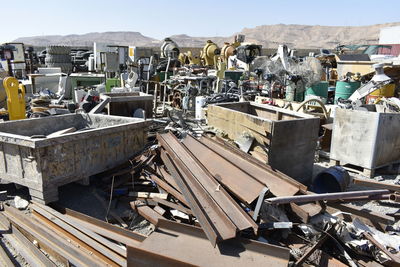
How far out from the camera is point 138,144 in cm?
557

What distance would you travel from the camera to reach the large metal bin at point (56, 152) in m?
4.11

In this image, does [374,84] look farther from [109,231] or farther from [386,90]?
[109,231]

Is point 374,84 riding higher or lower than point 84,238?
higher

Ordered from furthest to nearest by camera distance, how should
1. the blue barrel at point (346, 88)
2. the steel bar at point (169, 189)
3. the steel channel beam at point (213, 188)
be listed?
the blue barrel at point (346, 88) < the steel bar at point (169, 189) < the steel channel beam at point (213, 188)

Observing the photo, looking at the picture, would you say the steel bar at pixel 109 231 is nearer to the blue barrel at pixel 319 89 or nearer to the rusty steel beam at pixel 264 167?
the rusty steel beam at pixel 264 167

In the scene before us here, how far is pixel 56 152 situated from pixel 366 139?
530cm

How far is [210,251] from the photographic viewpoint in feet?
9.93

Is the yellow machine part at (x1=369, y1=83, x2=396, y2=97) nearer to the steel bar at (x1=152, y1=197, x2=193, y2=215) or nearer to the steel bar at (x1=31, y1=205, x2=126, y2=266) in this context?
the steel bar at (x1=152, y1=197, x2=193, y2=215)

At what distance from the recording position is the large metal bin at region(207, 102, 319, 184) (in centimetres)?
496

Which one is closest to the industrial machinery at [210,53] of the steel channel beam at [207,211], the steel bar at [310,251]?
the steel channel beam at [207,211]

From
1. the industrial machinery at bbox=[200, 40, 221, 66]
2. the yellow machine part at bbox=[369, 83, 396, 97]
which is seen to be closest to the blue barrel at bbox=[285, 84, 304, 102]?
the yellow machine part at bbox=[369, 83, 396, 97]

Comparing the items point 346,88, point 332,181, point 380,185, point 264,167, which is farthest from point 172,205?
point 346,88

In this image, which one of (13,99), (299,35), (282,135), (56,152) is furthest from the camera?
(299,35)

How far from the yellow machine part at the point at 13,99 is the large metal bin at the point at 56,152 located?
1.41m
